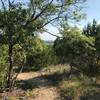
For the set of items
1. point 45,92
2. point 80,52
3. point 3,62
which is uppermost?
point 80,52

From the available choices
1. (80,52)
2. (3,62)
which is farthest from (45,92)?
(80,52)

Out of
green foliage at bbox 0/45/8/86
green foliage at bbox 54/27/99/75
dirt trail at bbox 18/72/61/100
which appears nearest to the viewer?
green foliage at bbox 0/45/8/86

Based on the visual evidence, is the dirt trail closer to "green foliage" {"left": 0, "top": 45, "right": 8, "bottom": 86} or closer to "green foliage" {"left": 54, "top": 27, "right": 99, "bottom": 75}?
"green foliage" {"left": 0, "top": 45, "right": 8, "bottom": 86}

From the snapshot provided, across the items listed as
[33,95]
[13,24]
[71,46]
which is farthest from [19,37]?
→ [71,46]

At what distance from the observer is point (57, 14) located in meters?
21.4

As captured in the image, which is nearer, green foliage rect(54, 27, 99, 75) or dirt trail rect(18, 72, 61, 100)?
dirt trail rect(18, 72, 61, 100)

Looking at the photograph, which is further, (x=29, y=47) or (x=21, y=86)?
(x=21, y=86)

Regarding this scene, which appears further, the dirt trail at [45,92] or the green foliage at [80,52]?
the green foliage at [80,52]

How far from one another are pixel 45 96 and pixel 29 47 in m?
3.82

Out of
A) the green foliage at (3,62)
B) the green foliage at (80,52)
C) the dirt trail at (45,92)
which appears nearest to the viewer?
the green foliage at (3,62)

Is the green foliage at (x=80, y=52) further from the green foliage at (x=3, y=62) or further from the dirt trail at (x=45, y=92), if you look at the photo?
the green foliage at (x=3, y=62)

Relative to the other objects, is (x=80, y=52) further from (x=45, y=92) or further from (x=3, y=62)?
(x=3, y=62)

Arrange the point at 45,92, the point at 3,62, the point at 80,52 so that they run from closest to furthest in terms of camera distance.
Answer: the point at 3,62 < the point at 45,92 < the point at 80,52

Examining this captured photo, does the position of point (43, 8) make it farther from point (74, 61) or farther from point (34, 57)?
point (34, 57)
